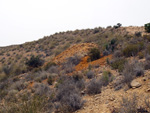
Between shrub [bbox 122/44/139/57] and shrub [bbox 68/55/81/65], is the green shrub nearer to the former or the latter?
shrub [bbox 122/44/139/57]

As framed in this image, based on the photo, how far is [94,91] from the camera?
5.63m

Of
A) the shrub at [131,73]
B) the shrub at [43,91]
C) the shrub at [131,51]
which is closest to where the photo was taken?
the shrub at [131,73]

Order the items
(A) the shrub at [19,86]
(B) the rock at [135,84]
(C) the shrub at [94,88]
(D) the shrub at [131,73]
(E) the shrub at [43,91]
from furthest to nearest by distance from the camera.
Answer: (A) the shrub at [19,86] → (E) the shrub at [43,91] → (C) the shrub at [94,88] → (D) the shrub at [131,73] → (B) the rock at [135,84]

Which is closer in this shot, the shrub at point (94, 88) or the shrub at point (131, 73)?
the shrub at point (131, 73)

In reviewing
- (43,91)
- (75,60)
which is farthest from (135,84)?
(75,60)

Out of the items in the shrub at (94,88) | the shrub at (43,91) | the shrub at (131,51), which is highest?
the shrub at (131,51)

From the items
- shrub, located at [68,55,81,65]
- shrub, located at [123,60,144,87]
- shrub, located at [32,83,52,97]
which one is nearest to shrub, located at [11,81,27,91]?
shrub, located at [32,83,52,97]

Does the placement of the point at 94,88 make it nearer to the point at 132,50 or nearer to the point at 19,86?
the point at 132,50

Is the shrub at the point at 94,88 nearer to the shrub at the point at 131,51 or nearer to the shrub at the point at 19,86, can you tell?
the shrub at the point at 131,51

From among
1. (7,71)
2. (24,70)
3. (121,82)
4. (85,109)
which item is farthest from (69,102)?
(7,71)

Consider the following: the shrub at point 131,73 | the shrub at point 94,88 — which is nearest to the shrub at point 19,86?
the shrub at point 94,88

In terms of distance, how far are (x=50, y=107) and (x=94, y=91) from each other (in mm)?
1831

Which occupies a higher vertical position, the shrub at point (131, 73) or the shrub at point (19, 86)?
the shrub at point (131, 73)

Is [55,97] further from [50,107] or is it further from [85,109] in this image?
[85,109]
